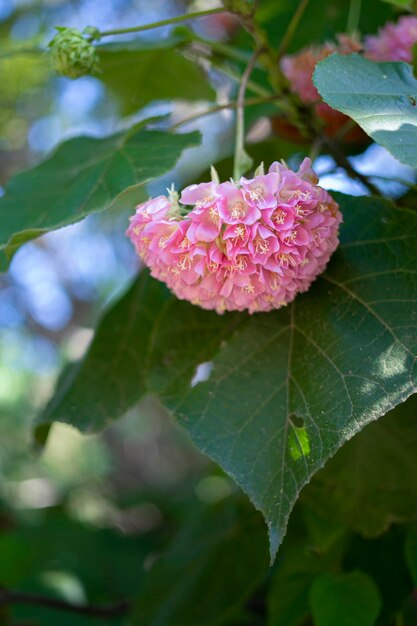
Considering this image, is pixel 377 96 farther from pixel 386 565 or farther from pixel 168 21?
pixel 386 565

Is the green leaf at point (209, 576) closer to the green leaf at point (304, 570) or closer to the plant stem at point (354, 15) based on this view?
the green leaf at point (304, 570)

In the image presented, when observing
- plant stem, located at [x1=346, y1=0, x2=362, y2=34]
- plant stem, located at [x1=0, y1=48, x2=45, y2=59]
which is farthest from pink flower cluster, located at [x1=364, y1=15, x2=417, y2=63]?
plant stem, located at [x1=0, y1=48, x2=45, y2=59]

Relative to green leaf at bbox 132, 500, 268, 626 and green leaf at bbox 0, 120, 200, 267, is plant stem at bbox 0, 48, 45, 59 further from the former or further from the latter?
green leaf at bbox 132, 500, 268, 626

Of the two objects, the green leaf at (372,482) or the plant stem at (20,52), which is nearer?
the green leaf at (372,482)

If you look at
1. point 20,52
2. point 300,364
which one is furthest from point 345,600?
point 20,52

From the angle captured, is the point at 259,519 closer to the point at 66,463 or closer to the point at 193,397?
the point at 193,397

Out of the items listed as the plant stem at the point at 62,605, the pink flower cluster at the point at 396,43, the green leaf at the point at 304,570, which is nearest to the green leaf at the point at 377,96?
the pink flower cluster at the point at 396,43

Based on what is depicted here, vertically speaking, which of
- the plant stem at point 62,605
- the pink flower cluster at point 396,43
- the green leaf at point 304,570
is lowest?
the plant stem at point 62,605

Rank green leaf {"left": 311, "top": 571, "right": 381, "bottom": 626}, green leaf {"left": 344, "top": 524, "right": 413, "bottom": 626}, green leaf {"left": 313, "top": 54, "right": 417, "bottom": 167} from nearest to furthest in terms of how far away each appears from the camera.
→ green leaf {"left": 313, "top": 54, "right": 417, "bottom": 167} < green leaf {"left": 311, "top": 571, "right": 381, "bottom": 626} < green leaf {"left": 344, "top": 524, "right": 413, "bottom": 626}
